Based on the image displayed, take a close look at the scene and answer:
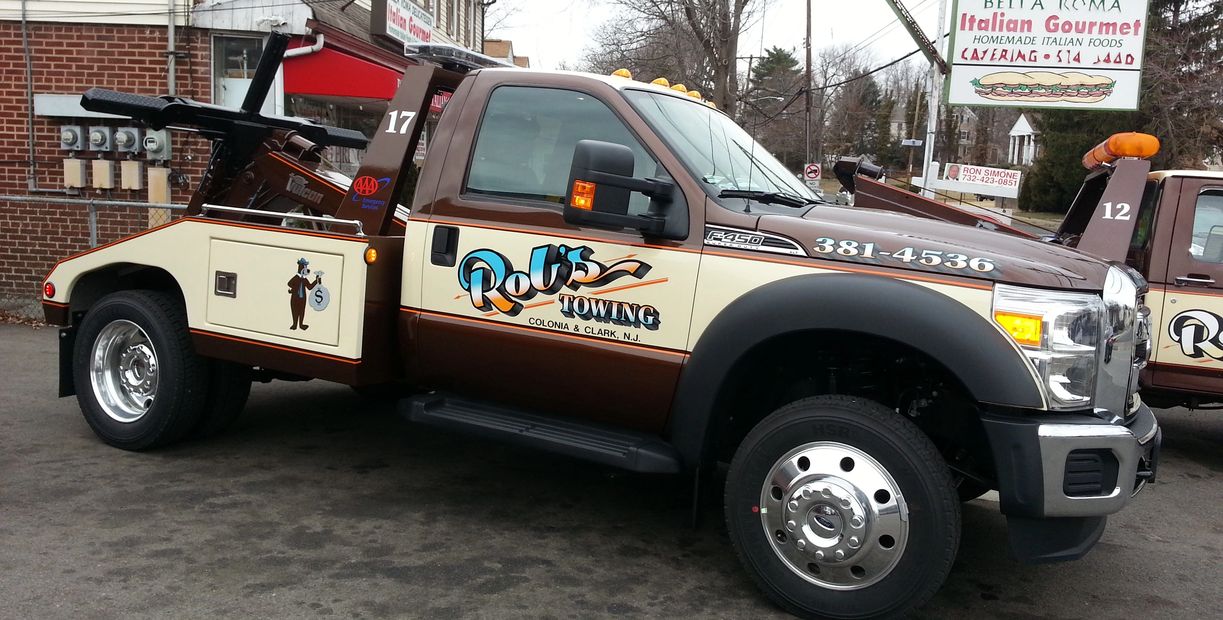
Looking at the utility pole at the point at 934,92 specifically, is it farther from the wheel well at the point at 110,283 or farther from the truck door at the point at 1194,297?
the wheel well at the point at 110,283

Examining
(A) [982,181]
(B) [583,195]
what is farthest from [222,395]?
(A) [982,181]

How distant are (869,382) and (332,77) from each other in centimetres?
930

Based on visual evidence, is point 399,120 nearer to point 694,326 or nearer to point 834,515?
point 694,326

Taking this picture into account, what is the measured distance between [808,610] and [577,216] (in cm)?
171

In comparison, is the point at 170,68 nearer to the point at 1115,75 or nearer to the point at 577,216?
the point at 577,216

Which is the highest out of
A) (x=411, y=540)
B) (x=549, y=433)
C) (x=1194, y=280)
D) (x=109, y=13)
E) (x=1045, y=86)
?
(x=1045, y=86)

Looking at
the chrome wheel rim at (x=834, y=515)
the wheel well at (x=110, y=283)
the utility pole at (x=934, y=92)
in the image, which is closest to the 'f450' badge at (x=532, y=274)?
the chrome wheel rim at (x=834, y=515)

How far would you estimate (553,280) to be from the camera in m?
4.25

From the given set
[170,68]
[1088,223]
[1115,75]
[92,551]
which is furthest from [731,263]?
[1115,75]

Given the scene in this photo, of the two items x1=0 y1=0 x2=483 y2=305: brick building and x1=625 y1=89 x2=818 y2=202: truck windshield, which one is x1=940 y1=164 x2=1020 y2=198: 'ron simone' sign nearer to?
x1=0 y1=0 x2=483 y2=305: brick building

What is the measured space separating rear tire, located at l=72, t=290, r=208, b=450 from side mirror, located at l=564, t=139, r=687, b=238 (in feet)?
8.74

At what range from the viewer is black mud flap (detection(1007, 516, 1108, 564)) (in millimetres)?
3504

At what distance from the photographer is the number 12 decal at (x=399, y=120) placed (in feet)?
16.1

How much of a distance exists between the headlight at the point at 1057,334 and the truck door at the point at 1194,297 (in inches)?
135
